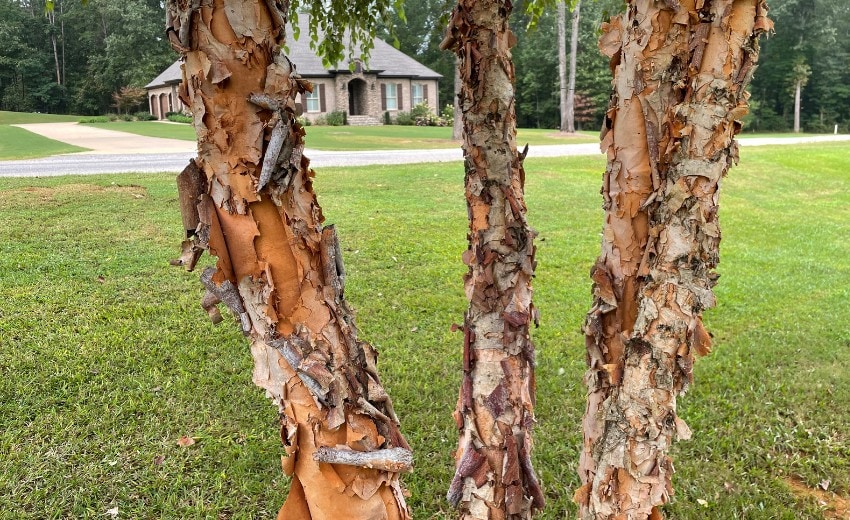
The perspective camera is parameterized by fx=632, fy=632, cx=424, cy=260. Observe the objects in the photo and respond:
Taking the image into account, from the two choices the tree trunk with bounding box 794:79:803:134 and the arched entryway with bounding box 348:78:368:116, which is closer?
the arched entryway with bounding box 348:78:368:116

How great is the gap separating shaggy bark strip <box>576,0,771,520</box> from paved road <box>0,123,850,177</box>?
12.7 metres

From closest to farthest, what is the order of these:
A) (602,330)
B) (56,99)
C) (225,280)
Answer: (225,280)
(602,330)
(56,99)

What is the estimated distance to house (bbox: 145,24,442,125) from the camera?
3494cm

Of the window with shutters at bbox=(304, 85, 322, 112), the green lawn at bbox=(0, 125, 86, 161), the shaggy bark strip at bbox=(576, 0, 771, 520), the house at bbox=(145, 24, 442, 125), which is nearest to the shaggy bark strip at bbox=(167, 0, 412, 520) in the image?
the shaggy bark strip at bbox=(576, 0, 771, 520)

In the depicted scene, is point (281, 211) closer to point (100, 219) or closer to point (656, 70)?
point (656, 70)

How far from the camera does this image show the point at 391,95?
37438mm

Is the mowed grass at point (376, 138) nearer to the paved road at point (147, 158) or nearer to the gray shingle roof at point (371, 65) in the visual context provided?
the paved road at point (147, 158)

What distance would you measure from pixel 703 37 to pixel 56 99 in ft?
178

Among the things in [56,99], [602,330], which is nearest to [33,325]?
[602,330]

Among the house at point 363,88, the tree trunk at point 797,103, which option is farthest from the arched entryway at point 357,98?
the tree trunk at point 797,103

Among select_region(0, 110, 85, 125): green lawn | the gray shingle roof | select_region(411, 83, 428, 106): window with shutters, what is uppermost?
the gray shingle roof

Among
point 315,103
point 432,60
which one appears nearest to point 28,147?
point 315,103

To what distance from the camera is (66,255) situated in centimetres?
692

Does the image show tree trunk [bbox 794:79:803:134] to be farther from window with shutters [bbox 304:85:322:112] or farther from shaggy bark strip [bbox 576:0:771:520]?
shaggy bark strip [bbox 576:0:771:520]
